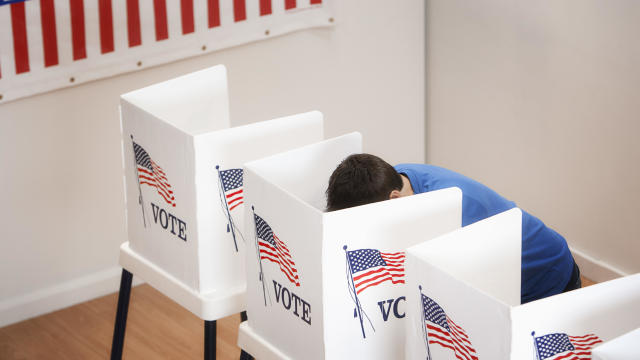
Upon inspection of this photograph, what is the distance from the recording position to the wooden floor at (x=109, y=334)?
2.87 meters

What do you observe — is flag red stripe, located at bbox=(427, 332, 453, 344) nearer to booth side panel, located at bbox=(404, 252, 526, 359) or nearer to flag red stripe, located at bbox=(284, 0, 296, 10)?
booth side panel, located at bbox=(404, 252, 526, 359)

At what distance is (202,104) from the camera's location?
2299 millimetres

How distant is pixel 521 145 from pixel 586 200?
364 millimetres

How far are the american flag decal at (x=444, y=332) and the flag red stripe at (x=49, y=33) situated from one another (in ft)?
6.36

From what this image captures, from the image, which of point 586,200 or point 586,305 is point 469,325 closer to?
point 586,305

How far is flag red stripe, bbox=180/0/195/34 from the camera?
3.15 metres

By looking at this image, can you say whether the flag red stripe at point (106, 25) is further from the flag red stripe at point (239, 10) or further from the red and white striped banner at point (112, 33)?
the flag red stripe at point (239, 10)

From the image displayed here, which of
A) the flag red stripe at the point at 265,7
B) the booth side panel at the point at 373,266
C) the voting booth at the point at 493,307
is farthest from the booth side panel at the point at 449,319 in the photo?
the flag red stripe at the point at 265,7

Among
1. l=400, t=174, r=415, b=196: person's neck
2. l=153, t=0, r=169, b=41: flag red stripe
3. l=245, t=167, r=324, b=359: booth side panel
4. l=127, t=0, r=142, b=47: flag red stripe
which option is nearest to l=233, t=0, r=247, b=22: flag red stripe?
l=153, t=0, r=169, b=41: flag red stripe

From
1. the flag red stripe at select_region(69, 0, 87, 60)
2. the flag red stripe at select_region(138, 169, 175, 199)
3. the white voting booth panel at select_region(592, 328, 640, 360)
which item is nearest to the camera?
the white voting booth panel at select_region(592, 328, 640, 360)

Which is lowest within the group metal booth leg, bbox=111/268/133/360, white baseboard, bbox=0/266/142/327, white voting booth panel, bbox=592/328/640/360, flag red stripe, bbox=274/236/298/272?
white baseboard, bbox=0/266/142/327

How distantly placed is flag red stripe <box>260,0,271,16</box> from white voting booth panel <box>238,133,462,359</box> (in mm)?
1727

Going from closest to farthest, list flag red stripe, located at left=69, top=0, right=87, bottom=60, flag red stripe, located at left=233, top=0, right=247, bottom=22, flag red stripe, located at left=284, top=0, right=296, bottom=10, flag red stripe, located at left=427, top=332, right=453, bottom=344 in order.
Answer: flag red stripe, located at left=427, top=332, right=453, bottom=344
flag red stripe, located at left=69, top=0, right=87, bottom=60
flag red stripe, located at left=233, top=0, right=247, bottom=22
flag red stripe, located at left=284, top=0, right=296, bottom=10

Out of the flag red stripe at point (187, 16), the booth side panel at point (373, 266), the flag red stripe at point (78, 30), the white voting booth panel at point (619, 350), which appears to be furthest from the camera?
the flag red stripe at point (187, 16)
